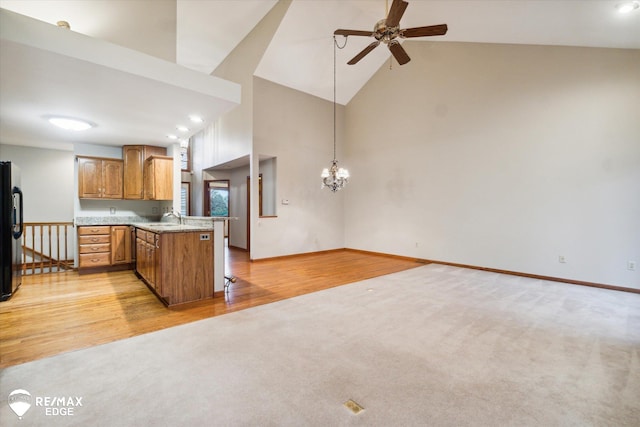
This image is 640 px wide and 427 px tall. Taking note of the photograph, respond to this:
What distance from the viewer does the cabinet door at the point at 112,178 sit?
5402 millimetres

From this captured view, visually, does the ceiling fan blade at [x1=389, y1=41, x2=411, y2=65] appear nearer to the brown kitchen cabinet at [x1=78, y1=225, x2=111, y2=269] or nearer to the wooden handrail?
the brown kitchen cabinet at [x1=78, y1=225, x2=111, y2=269]

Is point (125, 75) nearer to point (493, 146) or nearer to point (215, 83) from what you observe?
point (215, 83)

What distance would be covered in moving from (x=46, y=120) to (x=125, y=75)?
2.49 m

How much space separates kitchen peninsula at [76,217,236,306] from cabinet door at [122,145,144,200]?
211 cm

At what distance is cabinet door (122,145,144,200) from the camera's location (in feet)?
18.2

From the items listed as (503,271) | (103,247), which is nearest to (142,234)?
(103,247)

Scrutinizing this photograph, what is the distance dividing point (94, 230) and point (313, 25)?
5.76 m

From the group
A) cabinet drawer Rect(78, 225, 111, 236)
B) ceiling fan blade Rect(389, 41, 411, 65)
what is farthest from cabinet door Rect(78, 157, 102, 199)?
ceiling fan blade Rect(389, 41, 411, 65)

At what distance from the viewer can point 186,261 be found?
3.46 meters

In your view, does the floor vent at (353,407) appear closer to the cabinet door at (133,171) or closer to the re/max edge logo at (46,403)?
the re/max edge logo at (46,403)

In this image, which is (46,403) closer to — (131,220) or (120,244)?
(120,244)

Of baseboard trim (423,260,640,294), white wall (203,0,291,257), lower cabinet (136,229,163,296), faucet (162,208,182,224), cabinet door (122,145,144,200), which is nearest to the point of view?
lower cabinet (136,229,163,296)

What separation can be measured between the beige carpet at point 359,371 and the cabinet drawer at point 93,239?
11.4 feet

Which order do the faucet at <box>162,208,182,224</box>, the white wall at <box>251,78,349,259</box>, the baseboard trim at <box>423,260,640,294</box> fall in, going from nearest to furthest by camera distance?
the baseboard trim at <box>423,260,640,294</box>, the faucet at <box>162,208,182,224</box>, the white wall at <box>251,78,349,259</box>
